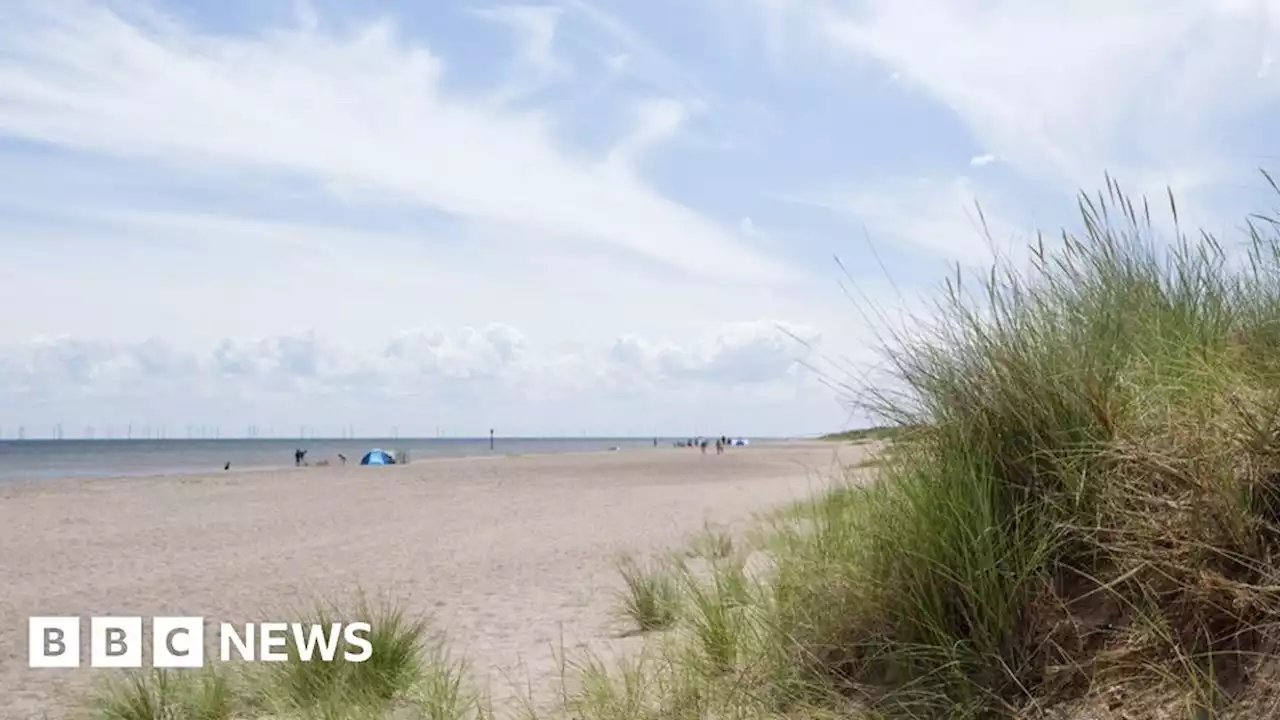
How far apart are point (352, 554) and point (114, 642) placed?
4894mm

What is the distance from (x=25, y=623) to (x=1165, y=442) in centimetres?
904

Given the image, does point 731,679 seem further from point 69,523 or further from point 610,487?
point 610,487

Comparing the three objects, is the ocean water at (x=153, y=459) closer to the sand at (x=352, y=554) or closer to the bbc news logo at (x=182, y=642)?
the sand at (x=352, y=554)

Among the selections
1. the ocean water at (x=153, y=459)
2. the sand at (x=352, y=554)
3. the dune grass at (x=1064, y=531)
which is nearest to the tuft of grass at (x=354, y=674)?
the sand at (x=352, y=554)

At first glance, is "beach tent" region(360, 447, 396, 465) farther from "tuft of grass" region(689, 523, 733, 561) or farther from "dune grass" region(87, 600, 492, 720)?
"dune grass" region(87, 600, 492, 720)

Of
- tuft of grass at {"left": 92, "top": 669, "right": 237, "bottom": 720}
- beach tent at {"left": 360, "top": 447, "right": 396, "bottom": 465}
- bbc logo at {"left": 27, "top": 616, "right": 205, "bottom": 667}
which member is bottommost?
bbc logo at {"left": 27, "top": 616, "right": 205, "bottom": 667}

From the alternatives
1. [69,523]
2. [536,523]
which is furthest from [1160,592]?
[69,523]

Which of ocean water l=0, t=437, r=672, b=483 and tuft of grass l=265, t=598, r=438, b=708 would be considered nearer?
tuft of grass l=265, t=598, r=438, b=708

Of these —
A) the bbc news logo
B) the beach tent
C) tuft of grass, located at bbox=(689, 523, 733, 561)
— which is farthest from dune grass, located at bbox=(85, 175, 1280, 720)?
the beach tent

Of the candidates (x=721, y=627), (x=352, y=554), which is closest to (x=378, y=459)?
(x=352, y=554)

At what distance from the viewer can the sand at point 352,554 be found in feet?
23.3

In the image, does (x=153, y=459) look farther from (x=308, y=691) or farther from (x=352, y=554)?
(x=308, y=691)

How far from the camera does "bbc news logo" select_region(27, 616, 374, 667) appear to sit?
5.05 meters

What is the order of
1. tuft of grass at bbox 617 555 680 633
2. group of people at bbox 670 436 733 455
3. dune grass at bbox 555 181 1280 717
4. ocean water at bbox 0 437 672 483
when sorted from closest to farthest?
dune grass at bbox 555 181 1280 717 → tuft of grass at bbox 617 555 680 633 → ocean water at bbox 0 437 672 483 → group of people at bbox 670 436 733 455
